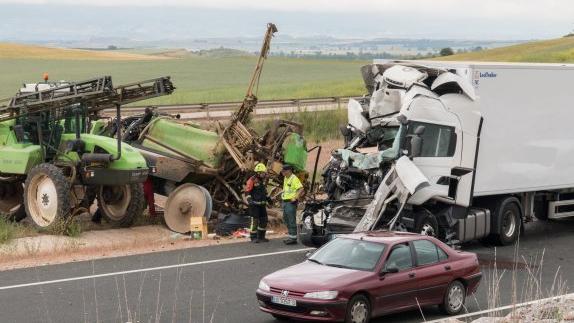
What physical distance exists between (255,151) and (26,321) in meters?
9.75

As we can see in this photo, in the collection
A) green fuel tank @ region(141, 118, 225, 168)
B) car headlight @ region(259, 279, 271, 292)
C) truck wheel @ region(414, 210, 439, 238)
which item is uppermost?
green fuel tank @ region(141, 118, 225, 168)

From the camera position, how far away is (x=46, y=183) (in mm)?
20156

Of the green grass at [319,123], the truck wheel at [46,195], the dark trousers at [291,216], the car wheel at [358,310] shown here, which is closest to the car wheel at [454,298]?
the car wheel at [358,310]

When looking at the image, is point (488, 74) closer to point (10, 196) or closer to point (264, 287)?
point (264, 287)

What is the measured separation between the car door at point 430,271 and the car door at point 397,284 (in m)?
0.12

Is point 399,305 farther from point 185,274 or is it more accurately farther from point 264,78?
point 264,78

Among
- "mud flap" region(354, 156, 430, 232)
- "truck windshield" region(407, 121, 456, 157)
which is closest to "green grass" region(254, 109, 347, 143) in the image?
"truck windshield" region(407, 121, 456, 157)

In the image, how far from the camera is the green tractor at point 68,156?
20.1 m

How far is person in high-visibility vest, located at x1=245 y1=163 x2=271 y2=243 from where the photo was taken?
20141 millimetres

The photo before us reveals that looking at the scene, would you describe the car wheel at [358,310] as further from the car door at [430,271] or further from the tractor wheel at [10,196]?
the tractor wheel at [10,196]

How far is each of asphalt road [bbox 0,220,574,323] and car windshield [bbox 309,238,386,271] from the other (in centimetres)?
87

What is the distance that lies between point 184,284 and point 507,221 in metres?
7.51

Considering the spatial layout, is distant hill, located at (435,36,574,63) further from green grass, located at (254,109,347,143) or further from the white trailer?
the white trailer

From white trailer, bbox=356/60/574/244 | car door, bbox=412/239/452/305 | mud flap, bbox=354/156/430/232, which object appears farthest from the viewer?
white trailer, bbox=356/60/574/244
